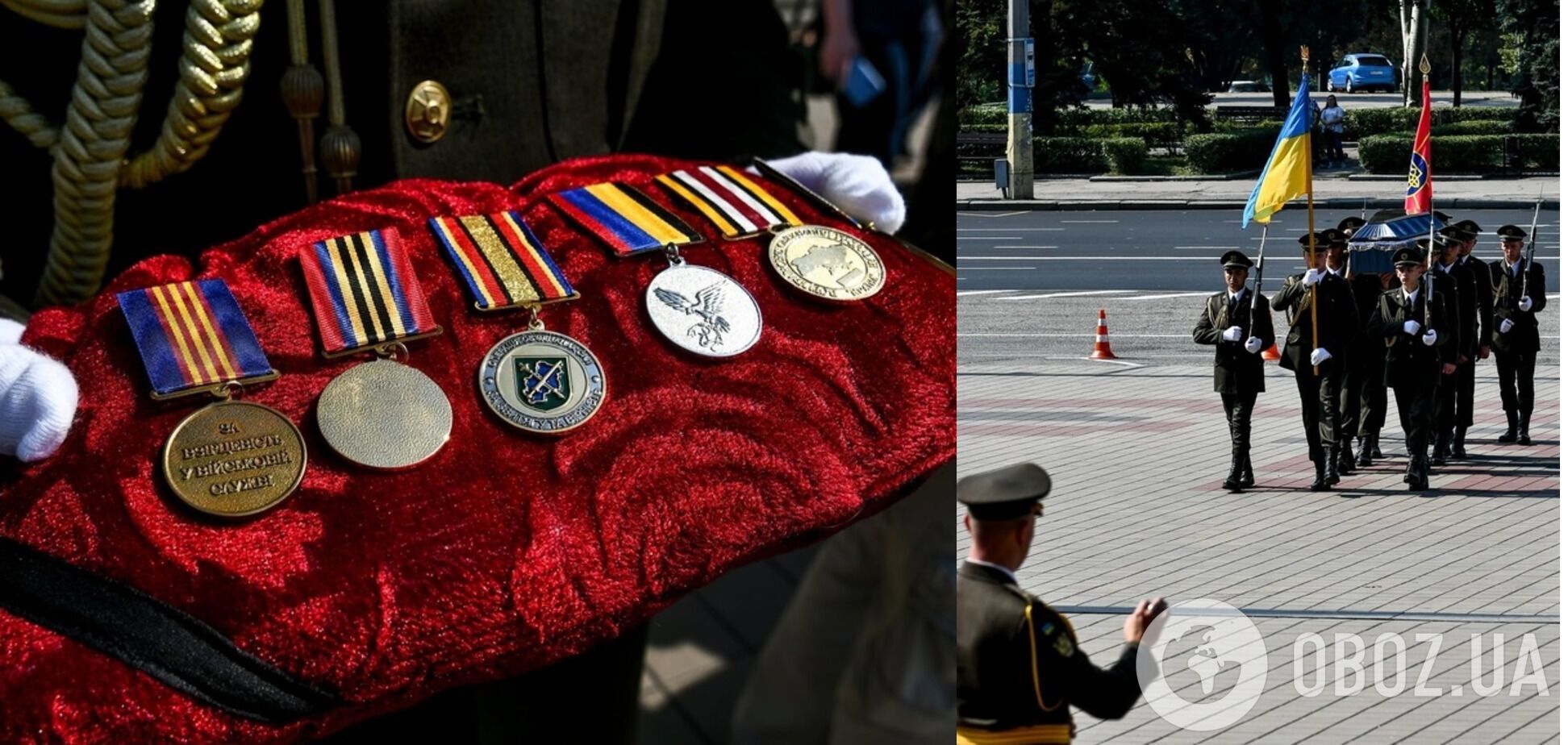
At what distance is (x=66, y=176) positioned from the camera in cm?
177

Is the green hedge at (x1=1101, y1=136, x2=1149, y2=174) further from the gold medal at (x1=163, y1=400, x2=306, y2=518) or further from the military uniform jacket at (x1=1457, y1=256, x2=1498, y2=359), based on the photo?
the gold medal at (x1=163, y1=400, x2=306, y2=518)

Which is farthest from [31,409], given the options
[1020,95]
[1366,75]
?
[1366,75]

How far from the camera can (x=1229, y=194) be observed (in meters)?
25.4

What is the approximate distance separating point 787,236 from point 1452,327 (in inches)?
367

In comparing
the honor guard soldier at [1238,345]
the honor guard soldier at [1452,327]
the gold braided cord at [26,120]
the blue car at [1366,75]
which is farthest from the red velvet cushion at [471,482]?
the blue car at [1366,75]

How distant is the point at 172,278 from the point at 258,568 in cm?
34

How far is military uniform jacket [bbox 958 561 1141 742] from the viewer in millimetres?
2744

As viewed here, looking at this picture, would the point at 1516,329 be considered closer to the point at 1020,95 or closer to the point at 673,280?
the point at 673,280

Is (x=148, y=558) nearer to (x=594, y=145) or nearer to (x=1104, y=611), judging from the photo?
(x=594, y=145)

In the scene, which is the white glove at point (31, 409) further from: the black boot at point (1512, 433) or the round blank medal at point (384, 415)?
the black boot at point (1512, 433)

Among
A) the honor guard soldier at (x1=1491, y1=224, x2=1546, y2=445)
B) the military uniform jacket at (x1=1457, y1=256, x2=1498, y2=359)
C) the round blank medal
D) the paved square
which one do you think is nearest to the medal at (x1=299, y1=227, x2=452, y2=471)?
the round blank medal

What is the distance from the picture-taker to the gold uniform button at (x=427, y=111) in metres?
1.87

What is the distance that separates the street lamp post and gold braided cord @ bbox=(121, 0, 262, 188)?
17.5 metres

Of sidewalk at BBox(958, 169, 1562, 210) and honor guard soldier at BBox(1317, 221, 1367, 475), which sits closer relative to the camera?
honor guard soldier at BBox(1317, 221, 1367, 475)
